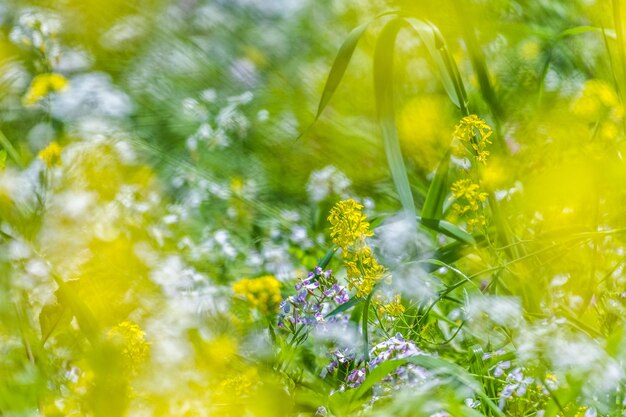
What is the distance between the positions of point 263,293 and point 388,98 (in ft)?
1.38

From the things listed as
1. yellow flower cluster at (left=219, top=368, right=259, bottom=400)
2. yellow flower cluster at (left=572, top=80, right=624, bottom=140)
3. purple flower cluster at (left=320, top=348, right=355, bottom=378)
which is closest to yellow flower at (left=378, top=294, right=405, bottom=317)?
purple flower cluster at (left=320, top=348, right=355, bottom=378)

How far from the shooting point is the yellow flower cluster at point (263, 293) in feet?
5.60

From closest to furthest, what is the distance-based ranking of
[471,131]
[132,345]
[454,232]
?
[132,345] < [471,131] < [454,232]

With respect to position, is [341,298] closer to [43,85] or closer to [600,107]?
[600,107]

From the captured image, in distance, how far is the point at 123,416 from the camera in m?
0.85

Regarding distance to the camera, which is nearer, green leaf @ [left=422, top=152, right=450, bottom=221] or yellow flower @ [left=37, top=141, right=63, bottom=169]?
green leaf @ [left=422, top=152, right=450, bottom=221]

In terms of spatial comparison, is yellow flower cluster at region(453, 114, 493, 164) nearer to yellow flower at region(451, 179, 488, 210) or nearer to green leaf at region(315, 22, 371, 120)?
yellow flower at region(451, 179, 488, 210)

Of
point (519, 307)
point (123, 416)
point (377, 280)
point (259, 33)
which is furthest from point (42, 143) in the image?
point (123, 416)

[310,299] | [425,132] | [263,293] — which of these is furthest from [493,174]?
[425,132]

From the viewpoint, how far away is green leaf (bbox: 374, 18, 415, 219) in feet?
4.81

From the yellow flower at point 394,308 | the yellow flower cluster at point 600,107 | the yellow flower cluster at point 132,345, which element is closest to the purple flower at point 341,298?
the yellow flower at point 394,308

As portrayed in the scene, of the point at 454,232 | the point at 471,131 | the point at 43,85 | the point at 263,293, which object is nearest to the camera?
the point at 471,131

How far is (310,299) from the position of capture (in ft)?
5.20

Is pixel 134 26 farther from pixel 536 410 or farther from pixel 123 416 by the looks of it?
pixel 123 416
